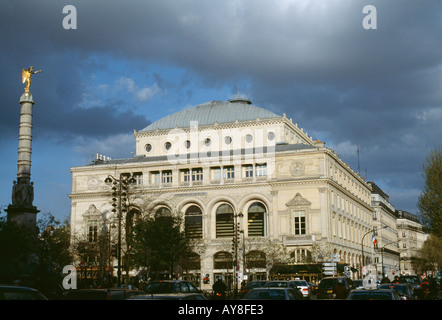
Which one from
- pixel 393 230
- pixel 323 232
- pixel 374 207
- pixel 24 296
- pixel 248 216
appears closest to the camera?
pixel 24 296

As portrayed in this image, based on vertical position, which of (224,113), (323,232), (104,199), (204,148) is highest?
(224,113)

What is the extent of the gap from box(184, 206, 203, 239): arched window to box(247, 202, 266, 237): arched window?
782 centimetres

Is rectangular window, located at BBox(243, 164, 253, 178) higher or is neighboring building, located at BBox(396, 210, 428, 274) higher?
rectangular window, located at BBox(243, 164, 253, 178)

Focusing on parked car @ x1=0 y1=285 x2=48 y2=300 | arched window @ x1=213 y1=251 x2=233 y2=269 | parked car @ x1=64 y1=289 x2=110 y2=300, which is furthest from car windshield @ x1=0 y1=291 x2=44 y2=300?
arched window @ x1=213 y1=251 x2=233 y2=269

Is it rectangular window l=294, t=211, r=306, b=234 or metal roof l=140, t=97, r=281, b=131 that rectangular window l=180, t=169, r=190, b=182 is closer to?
metal roof l=140, t=97, r=281, b=131

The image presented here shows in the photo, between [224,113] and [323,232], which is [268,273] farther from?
[224,113]

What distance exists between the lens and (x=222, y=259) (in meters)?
88.2

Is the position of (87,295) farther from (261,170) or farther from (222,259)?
(261,170)

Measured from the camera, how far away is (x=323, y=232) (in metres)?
82.9

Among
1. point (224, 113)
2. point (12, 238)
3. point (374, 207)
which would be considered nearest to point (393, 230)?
point (374, 207)

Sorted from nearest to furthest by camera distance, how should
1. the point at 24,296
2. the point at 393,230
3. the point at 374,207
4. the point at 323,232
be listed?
the point at 24,296, the point at 323,232, the point at 374,207, the point at 393,230

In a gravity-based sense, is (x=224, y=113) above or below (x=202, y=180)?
above

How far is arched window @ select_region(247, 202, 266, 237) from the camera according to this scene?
3450 inches
